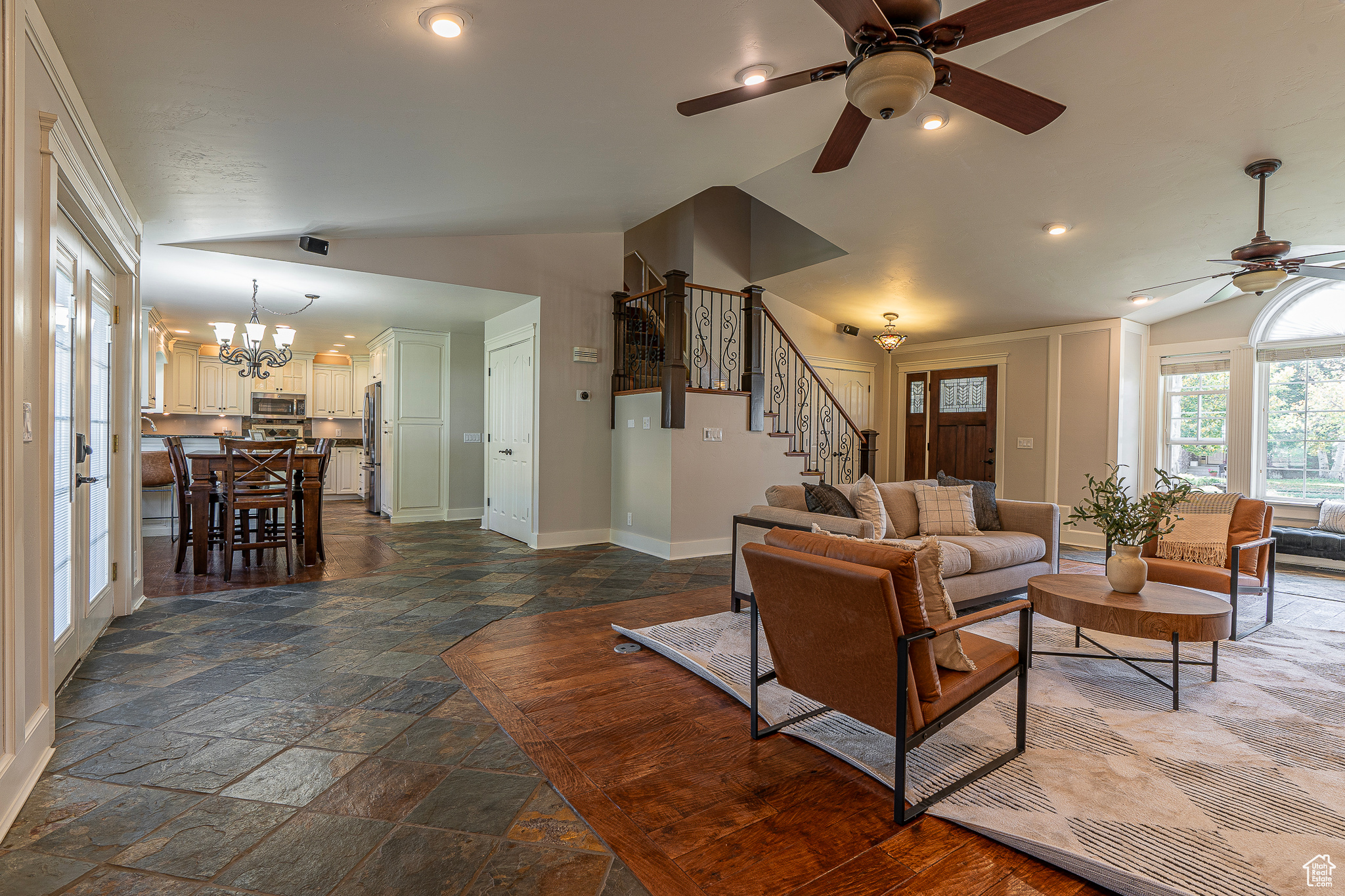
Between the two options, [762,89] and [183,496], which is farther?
[183,496]

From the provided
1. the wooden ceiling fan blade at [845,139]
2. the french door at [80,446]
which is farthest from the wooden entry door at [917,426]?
the french door at [80,446]

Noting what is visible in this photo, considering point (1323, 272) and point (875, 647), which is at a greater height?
point (1323, 272)

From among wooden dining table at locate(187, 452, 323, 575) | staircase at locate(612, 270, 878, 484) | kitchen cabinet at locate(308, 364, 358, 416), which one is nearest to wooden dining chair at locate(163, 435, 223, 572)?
wooden dining table at locate(187, 452, 323, 575)

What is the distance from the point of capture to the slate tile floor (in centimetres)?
158

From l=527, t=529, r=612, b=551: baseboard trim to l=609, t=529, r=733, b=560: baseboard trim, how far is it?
23 cm

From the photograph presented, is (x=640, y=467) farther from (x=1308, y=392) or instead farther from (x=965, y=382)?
(x=1308, y=392)

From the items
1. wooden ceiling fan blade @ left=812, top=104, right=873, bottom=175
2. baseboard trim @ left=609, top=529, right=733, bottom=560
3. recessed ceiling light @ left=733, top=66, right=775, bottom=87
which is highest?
recessed ceiling light @ left=733, top=66, right=775, bottom=87

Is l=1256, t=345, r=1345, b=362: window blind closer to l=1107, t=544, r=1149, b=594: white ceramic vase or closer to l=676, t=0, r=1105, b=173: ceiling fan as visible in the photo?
l=1107, t=544, r=1149, b=594: white ceramic vase

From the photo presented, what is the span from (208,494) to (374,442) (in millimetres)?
4171

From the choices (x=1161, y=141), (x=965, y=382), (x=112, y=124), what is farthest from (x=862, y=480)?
(x=965, y=382)

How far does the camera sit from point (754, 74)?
10.3 ft

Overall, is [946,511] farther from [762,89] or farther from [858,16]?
[858,16]

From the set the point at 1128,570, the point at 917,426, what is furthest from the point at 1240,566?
the point at 917,426

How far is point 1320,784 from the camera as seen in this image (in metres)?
2.02
